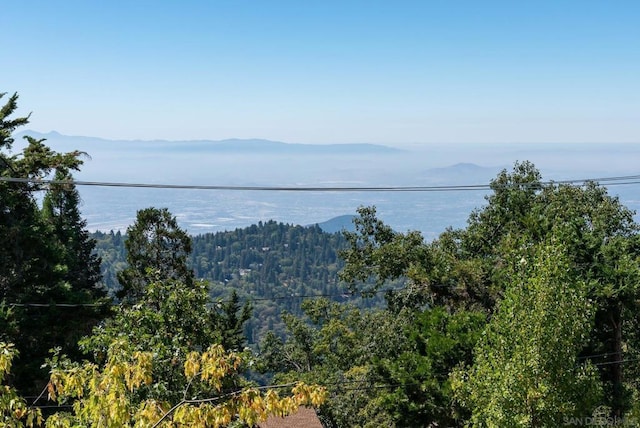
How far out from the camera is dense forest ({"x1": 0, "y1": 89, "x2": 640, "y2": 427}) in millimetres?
6766

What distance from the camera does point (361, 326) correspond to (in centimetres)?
3772

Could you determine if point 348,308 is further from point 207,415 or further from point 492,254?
point 207,415

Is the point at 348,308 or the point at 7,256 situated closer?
the point at 7,256

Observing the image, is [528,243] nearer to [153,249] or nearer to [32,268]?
[153,249]

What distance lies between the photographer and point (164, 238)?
2644 cm

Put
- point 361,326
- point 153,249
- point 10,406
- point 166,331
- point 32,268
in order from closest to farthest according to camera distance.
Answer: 1. point 10,406
2. point 166,331
3. point 32,268
4. point 153,249
5. point 361,326

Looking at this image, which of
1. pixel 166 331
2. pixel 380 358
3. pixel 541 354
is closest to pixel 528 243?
pixel 541 354

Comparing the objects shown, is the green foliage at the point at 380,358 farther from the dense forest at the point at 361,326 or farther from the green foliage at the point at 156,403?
the green foliage at the point at 156,403

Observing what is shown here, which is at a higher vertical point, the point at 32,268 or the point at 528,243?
the point at 528,243

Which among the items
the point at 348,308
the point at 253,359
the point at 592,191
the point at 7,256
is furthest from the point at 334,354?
the point at 253,359

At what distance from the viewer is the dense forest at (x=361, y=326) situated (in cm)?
677

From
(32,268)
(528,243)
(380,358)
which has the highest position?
(528,243)

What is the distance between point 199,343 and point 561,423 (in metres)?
7.37

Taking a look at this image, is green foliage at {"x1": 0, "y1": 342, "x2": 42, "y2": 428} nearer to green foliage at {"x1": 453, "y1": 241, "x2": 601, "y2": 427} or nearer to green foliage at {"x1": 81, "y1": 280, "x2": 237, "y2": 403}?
green foliage at {"x1": 81, "y1": 280, "x2": 237, "y2": 403}
